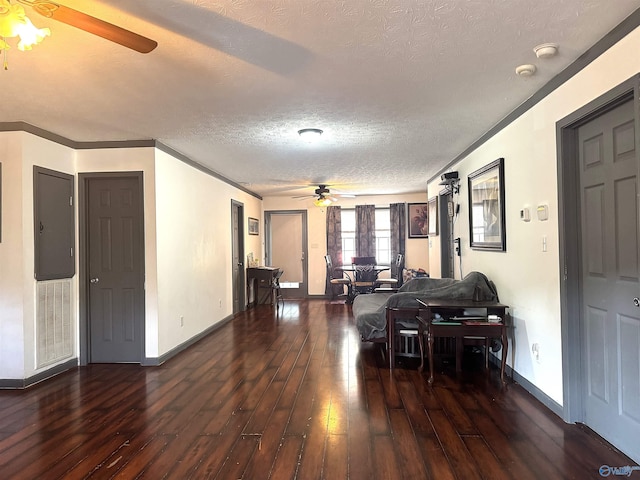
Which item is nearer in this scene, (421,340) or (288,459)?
(288,459)

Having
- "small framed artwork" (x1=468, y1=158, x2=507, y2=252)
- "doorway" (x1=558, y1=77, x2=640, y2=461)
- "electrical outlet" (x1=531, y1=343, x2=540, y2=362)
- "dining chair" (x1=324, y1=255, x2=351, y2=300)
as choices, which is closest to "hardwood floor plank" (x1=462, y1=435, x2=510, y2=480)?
"doorway" (x1=558, y1=77, x2=640, y2=461)

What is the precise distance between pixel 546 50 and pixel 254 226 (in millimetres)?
6806

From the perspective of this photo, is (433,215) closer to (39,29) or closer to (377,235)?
(377,235)

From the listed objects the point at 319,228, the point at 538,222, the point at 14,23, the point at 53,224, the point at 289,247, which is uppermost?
the point at 14,23

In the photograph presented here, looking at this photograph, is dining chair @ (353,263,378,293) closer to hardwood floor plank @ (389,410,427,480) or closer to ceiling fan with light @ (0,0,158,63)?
hardwood floor plank @ (389,410,427,480)

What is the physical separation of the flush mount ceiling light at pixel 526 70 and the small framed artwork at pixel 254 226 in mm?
6241

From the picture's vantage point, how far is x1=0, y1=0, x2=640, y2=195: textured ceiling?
188 centimetres

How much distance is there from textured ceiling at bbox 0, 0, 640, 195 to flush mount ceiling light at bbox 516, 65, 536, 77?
0.14ft

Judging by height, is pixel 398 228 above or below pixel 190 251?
above

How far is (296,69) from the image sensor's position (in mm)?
2465

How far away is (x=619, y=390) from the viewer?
2.22 meters

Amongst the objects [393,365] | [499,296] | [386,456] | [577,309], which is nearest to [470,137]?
[499,296]

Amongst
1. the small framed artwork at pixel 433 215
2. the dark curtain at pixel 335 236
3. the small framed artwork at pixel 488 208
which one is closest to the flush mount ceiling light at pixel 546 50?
the small framed artwork at pixel 488 208

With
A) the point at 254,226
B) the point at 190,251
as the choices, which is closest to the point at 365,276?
the point at 254,226
